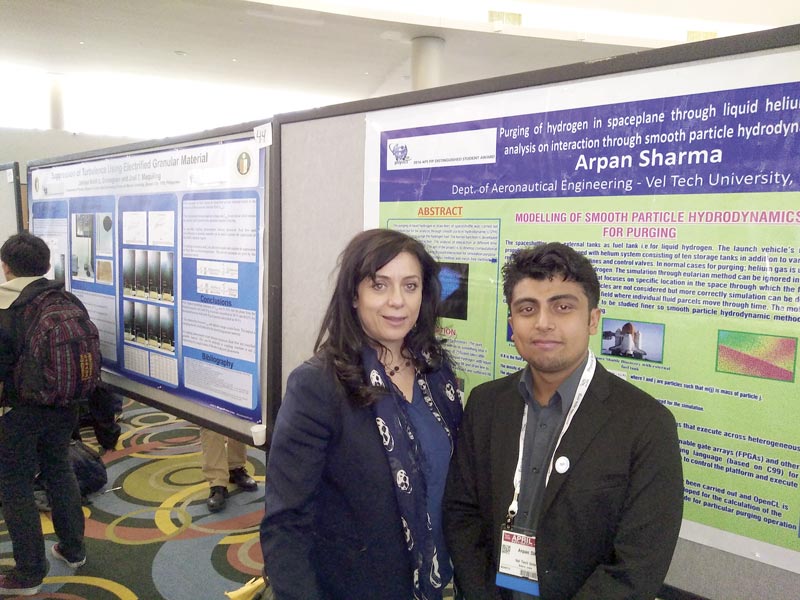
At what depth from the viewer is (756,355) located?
36.0 inches

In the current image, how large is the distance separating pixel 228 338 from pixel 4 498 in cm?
145

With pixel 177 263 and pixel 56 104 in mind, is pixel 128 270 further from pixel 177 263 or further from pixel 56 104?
pixel 56 104

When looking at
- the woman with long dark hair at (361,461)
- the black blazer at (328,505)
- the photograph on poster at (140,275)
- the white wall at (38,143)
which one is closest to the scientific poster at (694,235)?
the woman with long dark hair at (361,461)

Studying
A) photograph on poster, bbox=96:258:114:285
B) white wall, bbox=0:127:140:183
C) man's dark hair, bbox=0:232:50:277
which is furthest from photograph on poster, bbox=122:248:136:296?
white wall, bbox=0:127:140:183

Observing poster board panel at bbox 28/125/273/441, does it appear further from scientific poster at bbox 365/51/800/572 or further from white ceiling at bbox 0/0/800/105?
white ceiling at bbox 0/0/800/105

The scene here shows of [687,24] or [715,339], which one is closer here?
[715,339]

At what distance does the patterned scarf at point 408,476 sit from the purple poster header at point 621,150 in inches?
19.2

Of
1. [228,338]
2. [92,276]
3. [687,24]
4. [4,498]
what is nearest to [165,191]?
[228,338]

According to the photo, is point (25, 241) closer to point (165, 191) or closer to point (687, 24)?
point (165, 191)

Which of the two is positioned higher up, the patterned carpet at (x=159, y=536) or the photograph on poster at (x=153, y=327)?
the photograph on poster at (x=153, y=327)

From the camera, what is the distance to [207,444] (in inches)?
127

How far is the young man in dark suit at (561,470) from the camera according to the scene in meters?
0.85

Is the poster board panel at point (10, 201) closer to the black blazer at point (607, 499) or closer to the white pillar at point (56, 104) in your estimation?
the black blazer at point (607, 499)

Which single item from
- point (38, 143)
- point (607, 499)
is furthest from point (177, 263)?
point (38, 143)
